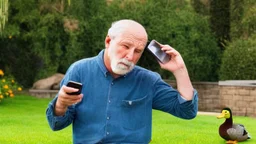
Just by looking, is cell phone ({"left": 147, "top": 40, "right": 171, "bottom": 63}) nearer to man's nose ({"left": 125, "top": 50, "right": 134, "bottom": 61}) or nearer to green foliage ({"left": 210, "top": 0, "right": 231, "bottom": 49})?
man's nose ({"left": 125, "top": 50, "right": 134, "bottom": 61})

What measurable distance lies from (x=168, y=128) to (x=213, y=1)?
10.1 meters

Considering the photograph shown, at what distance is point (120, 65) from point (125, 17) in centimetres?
1342

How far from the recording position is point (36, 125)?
919 cm

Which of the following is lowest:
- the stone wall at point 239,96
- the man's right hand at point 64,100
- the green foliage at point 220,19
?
the stone wall at point 239,96

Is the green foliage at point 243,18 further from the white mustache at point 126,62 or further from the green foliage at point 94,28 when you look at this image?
the white mustache at point 126,62

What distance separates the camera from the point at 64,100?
275 cm

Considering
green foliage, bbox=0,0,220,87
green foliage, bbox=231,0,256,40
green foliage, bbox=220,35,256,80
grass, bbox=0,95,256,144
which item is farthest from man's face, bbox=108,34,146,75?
green foliage, bbox=231,0,256,40

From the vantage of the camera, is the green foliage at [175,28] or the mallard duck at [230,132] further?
the green foliage at [175,28]

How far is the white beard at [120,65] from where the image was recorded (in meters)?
2.83

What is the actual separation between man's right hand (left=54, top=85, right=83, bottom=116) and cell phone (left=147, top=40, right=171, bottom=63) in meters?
0.45

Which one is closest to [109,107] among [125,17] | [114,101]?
[114,101]

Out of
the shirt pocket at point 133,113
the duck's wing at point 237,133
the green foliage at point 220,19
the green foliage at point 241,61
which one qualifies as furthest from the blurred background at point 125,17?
the shirt pocket at point 133,113

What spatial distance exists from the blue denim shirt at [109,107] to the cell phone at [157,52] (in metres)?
0.13

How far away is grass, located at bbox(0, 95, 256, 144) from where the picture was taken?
296 inches
